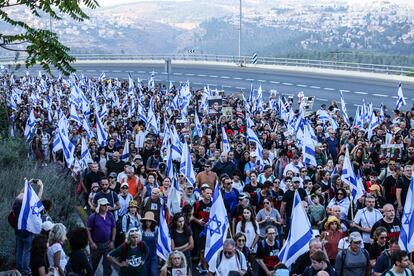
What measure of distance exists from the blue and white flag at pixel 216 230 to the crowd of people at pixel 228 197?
0.25 m

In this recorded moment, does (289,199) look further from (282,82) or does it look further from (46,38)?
(282,82)

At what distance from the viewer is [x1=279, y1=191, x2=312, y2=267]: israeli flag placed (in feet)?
30.9

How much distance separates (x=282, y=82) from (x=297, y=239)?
118ft

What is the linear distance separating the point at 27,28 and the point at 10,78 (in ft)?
85.0

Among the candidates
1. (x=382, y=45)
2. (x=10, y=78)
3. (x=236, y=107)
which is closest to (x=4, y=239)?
(x=236, y=107)

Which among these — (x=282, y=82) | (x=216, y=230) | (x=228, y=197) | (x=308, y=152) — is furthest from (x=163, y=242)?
(x=282, y=82)

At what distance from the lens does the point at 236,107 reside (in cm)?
2584

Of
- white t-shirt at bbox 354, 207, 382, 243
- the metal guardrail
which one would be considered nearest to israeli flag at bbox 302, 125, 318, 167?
white t-shirt at bbox 354, 207, 382, 243

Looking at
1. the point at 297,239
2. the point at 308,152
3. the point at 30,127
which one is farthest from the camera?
the point at 30,127

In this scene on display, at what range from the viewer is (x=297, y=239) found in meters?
9.49

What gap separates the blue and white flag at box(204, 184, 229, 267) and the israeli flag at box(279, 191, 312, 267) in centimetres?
80

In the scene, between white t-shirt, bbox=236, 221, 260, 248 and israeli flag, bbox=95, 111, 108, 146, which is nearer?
white t-shirt, bbox=236, 221, 260, 248

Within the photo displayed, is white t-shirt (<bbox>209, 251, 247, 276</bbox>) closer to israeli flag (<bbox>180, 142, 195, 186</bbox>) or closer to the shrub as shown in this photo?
the shrub

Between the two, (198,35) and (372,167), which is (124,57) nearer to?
(372,167)
